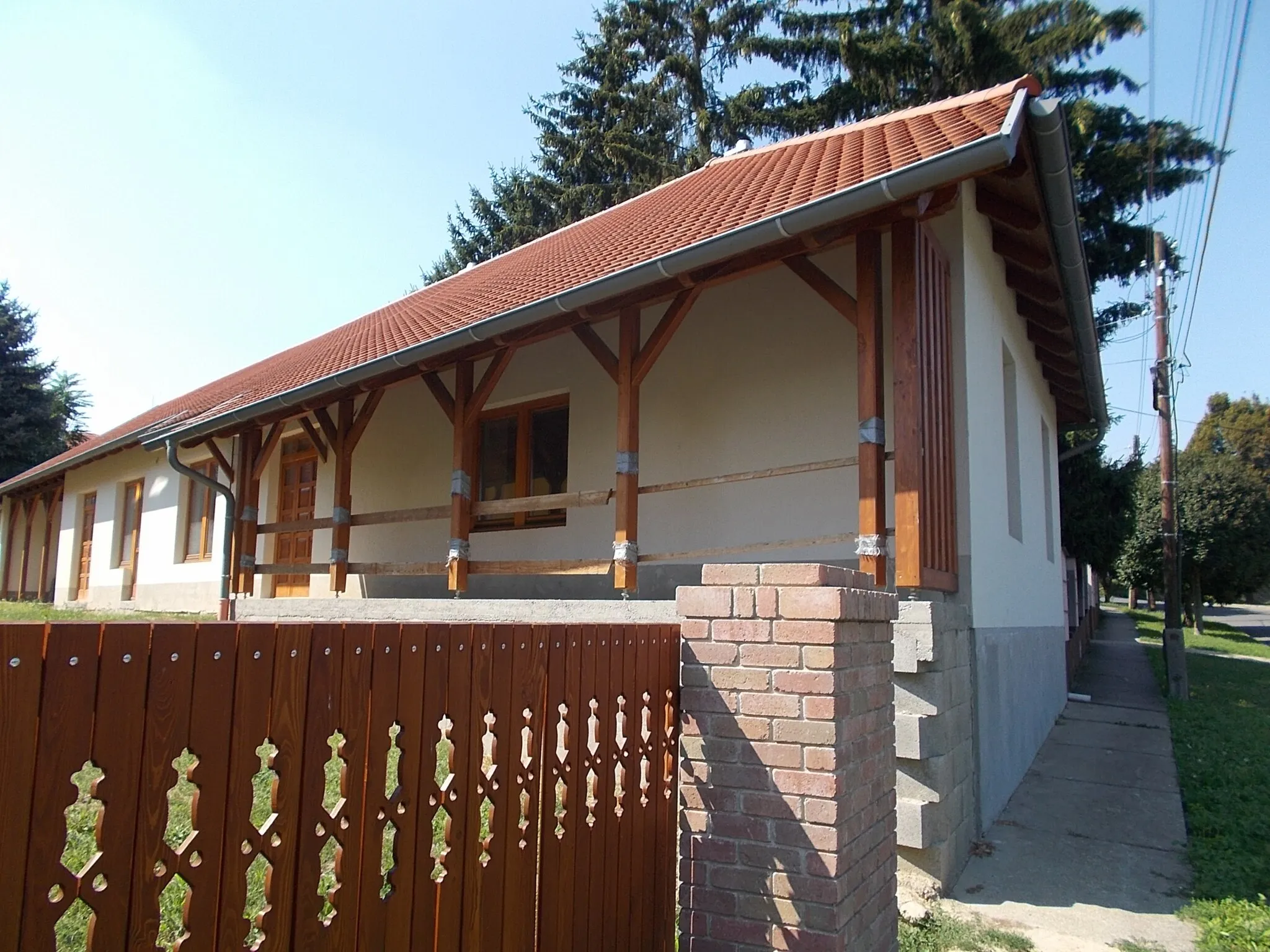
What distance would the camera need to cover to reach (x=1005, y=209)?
6.47 m

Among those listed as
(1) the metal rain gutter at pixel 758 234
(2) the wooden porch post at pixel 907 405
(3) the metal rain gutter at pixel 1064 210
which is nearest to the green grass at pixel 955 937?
(2) the wooden porch post at pixel 907 405

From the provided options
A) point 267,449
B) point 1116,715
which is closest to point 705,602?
point 267,449

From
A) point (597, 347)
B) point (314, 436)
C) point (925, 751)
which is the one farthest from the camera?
point (314, 436)

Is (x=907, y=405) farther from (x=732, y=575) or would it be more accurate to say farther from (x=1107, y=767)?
(x=1107, y=767)

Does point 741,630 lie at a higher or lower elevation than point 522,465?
lower

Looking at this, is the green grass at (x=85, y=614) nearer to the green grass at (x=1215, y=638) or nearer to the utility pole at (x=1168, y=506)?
the utility pole at (x=1168, y=506)

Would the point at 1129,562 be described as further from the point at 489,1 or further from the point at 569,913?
the point at 569,913

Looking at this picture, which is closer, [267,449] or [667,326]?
[667,326]

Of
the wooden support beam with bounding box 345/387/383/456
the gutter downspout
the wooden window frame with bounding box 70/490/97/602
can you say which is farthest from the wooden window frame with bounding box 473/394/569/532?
the wooden window frame with bounding box 70/490/97/602

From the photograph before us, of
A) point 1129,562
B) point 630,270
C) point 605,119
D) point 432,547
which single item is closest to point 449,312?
point 432,547

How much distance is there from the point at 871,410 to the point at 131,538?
583 inches

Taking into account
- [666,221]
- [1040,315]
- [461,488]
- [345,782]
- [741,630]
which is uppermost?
[666,221]

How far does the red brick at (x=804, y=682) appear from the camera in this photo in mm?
2889

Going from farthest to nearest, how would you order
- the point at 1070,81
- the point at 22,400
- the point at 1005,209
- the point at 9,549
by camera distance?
the point at 22,400
the point at 9,549
the point at 1070,81
the point at 1005,209
